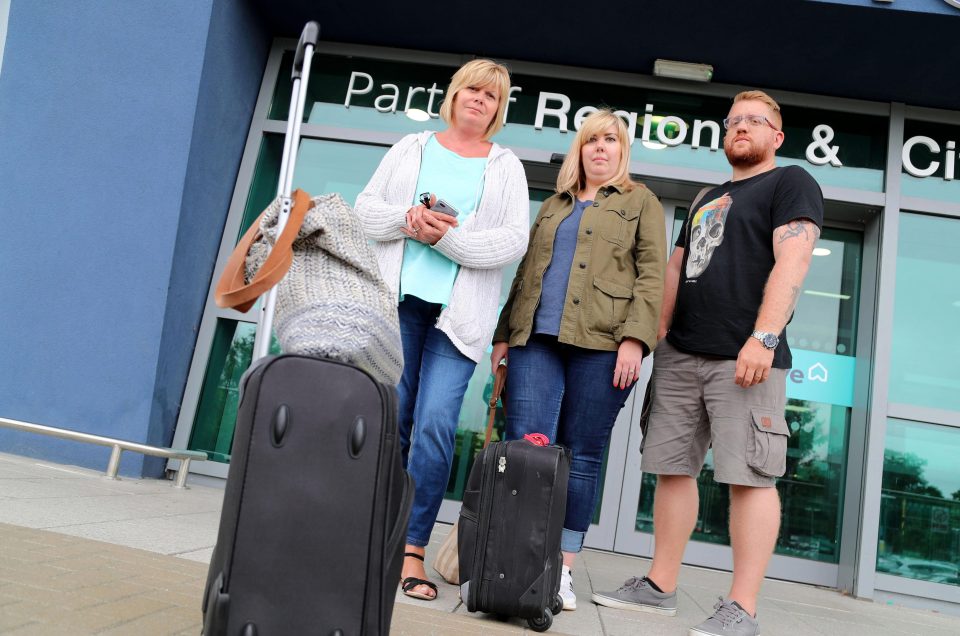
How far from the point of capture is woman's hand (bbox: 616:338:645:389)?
2662mm

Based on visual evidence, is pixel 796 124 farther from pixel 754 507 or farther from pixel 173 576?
pixel 173 576

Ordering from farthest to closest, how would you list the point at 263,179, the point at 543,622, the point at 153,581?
the point at 263,179 < the point at 543,622 < the point at 153,581

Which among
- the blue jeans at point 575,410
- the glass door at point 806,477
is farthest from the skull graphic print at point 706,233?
the glass door at point 806,477

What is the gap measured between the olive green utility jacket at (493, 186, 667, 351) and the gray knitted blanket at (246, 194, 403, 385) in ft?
3.69

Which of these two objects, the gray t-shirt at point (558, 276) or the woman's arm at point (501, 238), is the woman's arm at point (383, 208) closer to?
the woman's arm at point (501, 238)

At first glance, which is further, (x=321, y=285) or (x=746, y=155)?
(x=746, y=155)

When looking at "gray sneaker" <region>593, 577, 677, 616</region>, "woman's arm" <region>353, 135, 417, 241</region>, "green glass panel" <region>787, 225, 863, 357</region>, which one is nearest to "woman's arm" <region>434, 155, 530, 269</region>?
"woman's arm" <region>353, 135, 417, 241</region>

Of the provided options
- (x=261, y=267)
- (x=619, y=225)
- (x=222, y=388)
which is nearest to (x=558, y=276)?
(x=619, y=225)

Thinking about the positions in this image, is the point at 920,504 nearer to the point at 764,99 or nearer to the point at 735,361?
the point at 735,361

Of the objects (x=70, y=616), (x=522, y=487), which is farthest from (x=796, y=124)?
(x=70, y=616)

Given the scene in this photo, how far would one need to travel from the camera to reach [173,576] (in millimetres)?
2199

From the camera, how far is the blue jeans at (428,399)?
2621 mm

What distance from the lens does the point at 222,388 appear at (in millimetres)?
4926

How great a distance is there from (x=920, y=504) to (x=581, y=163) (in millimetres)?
3265
